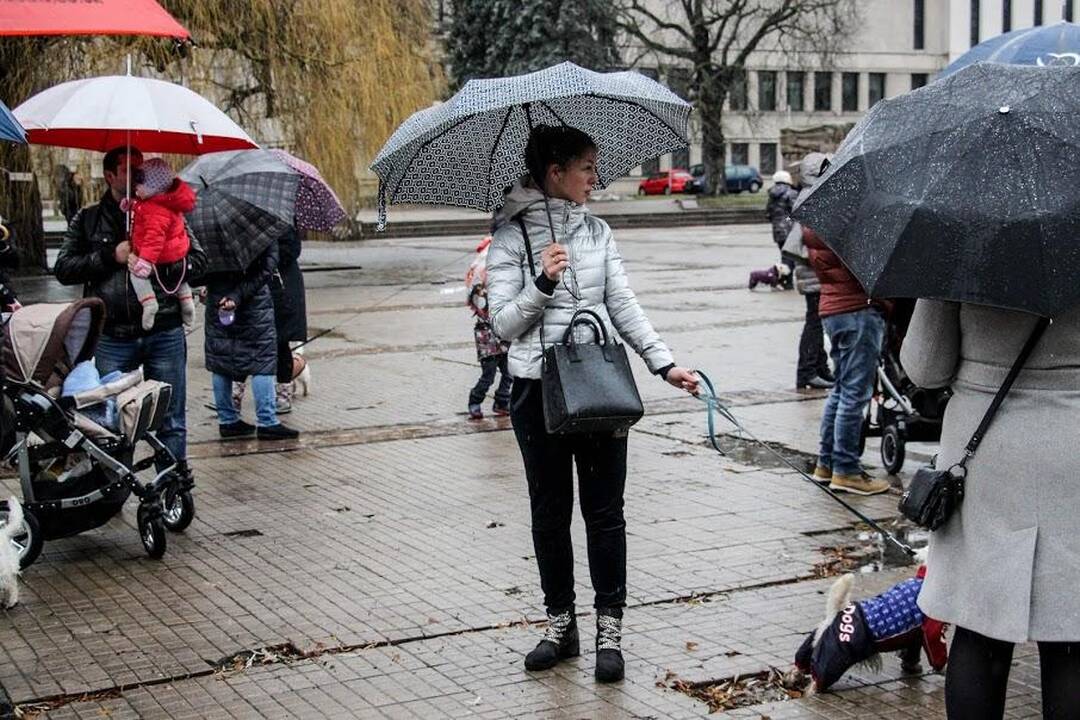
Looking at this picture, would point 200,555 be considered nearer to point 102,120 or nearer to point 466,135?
point 102,120

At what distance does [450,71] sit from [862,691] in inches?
2057

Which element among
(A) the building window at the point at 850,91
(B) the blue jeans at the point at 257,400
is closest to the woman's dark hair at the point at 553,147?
(B) the blue jeans at the point at 257,400

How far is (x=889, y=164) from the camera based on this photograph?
3.61 metres

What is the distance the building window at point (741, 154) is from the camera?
79.8 metres

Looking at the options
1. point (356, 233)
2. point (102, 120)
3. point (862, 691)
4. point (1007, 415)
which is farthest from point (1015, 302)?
point (356, 233)

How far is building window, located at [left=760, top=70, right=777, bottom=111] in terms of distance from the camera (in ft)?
246

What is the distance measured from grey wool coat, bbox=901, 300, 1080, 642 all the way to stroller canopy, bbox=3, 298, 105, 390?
4441 millimetres

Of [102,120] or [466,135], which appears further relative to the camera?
[102,120]

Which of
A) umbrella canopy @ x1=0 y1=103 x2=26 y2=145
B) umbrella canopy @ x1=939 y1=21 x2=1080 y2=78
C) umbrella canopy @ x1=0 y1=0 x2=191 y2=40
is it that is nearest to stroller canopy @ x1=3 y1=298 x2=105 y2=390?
umbrella canopy @ x1=0 y1=0 x2=191 y2=40

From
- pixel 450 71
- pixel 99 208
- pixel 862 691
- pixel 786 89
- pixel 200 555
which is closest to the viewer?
pixel 862 691

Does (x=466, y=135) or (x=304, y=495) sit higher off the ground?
(x=466, y=135)

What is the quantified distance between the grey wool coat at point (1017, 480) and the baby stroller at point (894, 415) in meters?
4.38

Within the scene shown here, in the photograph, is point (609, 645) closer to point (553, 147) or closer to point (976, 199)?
point (553, 147)

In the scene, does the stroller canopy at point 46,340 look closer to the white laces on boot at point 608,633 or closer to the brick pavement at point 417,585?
the brick pavement at point 417,585
